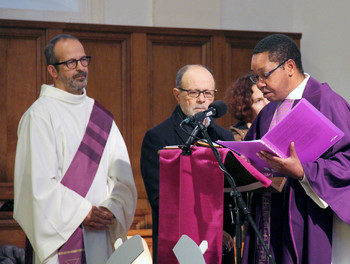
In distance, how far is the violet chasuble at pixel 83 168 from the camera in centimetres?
436

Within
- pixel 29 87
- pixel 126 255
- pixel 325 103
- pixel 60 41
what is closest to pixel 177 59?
pixel 29 87

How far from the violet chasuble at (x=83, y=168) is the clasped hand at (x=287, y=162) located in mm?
1641

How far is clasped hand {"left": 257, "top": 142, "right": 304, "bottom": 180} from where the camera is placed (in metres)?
3.26

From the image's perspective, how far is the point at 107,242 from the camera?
4.55 metres

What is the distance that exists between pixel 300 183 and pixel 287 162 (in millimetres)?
294

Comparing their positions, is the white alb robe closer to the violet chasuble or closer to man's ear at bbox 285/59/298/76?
the violet chasuble

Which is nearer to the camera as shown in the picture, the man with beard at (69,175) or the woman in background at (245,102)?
the man with beard at (69,175)

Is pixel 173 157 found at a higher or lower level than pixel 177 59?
lower

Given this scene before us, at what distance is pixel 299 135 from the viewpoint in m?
3.26

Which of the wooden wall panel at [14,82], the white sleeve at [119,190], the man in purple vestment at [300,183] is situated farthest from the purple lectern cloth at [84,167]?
the wooden wall panel at [14,82]

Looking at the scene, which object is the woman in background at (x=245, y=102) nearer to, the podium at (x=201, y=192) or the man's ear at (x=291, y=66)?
the man's ear at (x=291, y=66)

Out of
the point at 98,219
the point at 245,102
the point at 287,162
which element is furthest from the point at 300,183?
the point at 245,102

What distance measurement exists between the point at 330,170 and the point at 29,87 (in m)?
4.75

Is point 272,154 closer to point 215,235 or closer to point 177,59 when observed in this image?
point 215,235
